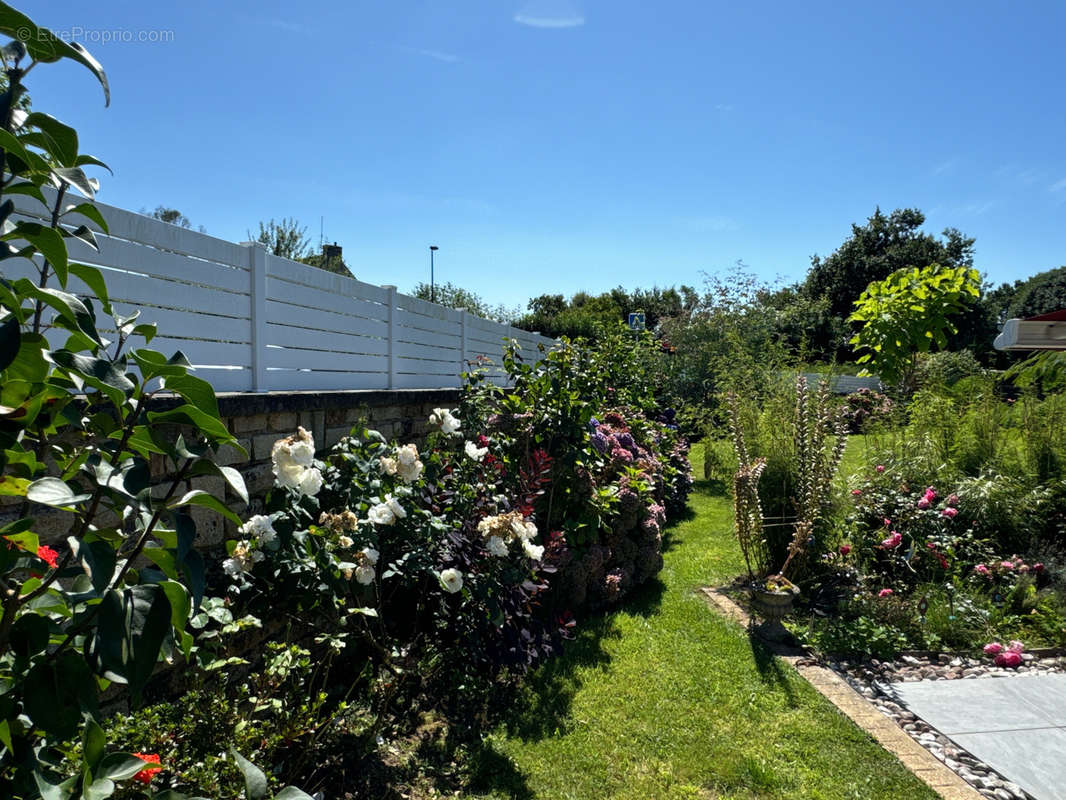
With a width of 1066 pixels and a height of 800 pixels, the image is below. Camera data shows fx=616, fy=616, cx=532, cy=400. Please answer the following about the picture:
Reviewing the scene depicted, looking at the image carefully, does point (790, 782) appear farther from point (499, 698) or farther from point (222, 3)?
point (222, 3)

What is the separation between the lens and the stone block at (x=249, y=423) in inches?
129

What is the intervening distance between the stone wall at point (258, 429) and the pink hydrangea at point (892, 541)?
4.11m

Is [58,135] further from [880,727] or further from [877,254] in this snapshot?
[877,254]

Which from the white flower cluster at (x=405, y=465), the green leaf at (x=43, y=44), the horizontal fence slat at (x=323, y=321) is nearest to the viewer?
the green leaf at (x=43, y=44)

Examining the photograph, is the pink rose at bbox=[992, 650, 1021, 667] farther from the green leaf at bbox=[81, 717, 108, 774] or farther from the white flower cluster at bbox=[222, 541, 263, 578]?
the green leaf at bbox=[81, 717, 108, 774]

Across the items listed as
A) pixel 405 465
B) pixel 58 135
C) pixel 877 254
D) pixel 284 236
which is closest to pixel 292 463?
pixel 405 465

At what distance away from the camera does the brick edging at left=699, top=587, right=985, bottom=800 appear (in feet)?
9.17

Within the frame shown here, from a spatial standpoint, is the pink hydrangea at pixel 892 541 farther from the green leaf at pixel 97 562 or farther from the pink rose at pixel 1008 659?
the green leaf at pixel 97 562

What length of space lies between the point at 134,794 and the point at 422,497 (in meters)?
1.91

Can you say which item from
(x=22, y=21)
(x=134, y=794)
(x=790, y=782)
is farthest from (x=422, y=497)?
(x=22, y=21)

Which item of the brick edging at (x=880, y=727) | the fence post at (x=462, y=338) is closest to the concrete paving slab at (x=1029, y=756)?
the brick edging at (x=880, y=727)

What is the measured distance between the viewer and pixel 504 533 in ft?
10.5

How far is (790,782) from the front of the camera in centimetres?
285

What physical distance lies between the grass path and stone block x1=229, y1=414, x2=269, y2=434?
208 cm
